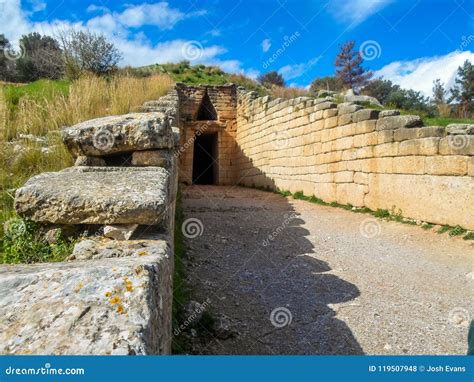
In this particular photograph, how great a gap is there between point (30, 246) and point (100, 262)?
0.73 metres

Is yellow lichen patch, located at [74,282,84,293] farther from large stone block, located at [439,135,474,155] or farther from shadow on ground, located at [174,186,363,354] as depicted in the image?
large stone block, located at [439,135,474,155]

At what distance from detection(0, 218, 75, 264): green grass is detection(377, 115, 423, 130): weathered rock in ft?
20.4

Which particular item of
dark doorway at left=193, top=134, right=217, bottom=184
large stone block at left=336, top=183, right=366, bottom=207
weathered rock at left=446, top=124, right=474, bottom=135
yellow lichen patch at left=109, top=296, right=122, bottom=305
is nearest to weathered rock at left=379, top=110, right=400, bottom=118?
weathered rock at left=446, top=124, right=474, bottom=135

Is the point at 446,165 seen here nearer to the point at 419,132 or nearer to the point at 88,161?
the point at 419,132

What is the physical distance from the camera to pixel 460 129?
548 centimetres

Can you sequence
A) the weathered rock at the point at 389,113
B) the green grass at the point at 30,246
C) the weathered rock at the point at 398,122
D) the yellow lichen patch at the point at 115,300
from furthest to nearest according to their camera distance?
the weathered rock at the point at 389,113
the weathered rock at the point at 398,122
the green grass at the point at 30,246
the yellow lichen patch at the point at 115,300

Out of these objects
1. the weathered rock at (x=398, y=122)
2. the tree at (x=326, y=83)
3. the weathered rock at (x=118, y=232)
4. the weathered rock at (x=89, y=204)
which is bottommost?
the weathered rock at (x=118, y=232)

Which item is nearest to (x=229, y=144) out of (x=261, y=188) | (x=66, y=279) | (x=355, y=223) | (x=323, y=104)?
(x=261, y=188)

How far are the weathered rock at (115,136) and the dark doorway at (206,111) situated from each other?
1357cm

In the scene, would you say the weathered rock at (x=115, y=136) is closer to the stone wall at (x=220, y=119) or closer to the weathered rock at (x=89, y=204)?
the weathered rock at (x=89, y=204)

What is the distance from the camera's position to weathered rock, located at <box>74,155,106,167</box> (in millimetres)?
2787

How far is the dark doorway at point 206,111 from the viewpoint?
52.9 feet

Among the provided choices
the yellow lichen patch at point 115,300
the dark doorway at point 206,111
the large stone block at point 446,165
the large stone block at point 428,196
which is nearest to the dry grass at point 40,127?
the yellow lichen patch at point 115,300

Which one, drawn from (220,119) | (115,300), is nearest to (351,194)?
(115,300)
